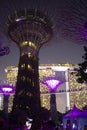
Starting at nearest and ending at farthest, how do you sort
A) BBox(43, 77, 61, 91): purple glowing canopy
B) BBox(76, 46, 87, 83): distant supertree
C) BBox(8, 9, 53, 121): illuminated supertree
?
BBox(76, 46, 87, 83): distant supertree
BBox(43, 77, 61, 91): purple glowing canopy
BBox(8, 9, 53, 121): illuminated supertree

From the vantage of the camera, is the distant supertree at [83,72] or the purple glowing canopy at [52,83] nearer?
the distant supertree at [83,72]

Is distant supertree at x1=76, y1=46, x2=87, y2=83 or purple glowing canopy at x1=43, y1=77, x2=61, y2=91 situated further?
purple glowing canopy at x1=43, y1=77, x2=61, y2=91

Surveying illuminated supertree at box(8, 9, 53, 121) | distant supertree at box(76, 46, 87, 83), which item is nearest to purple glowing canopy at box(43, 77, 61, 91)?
illuminated supertree at box(8, 9, 53, 121)

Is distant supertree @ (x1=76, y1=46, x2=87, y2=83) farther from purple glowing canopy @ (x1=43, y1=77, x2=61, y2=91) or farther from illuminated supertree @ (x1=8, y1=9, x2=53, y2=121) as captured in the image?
illuminated supertree @ (x1=8, y1=9, x2=53, y2=121)

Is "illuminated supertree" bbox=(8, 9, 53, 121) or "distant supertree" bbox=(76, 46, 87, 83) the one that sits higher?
"illuminated supertree" bbox=(8, 9, 53, 121)

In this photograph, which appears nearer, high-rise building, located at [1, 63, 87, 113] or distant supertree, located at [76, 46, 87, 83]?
distant supertree, located at [76, 46, 87, 83]

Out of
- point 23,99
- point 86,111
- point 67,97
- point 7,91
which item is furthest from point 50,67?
point 86,111

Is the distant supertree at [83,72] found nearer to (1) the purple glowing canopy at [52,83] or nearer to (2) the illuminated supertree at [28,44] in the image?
(1) the purple glowing canopy at [52,83]

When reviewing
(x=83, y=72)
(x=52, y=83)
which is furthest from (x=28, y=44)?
(x=83, y=72)

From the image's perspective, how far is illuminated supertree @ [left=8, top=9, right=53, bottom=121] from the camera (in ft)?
168

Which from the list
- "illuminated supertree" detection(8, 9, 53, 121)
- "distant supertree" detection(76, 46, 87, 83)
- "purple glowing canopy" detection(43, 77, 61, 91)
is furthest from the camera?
"illuminated supertree" detection(8, 9, 53, 121)

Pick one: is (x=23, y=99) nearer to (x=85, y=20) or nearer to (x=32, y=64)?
(x=32, y=64)

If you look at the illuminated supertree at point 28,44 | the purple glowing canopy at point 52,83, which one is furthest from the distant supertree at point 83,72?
the illuminated supertree at point 28,44

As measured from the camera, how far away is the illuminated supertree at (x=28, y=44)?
51.3 meters
